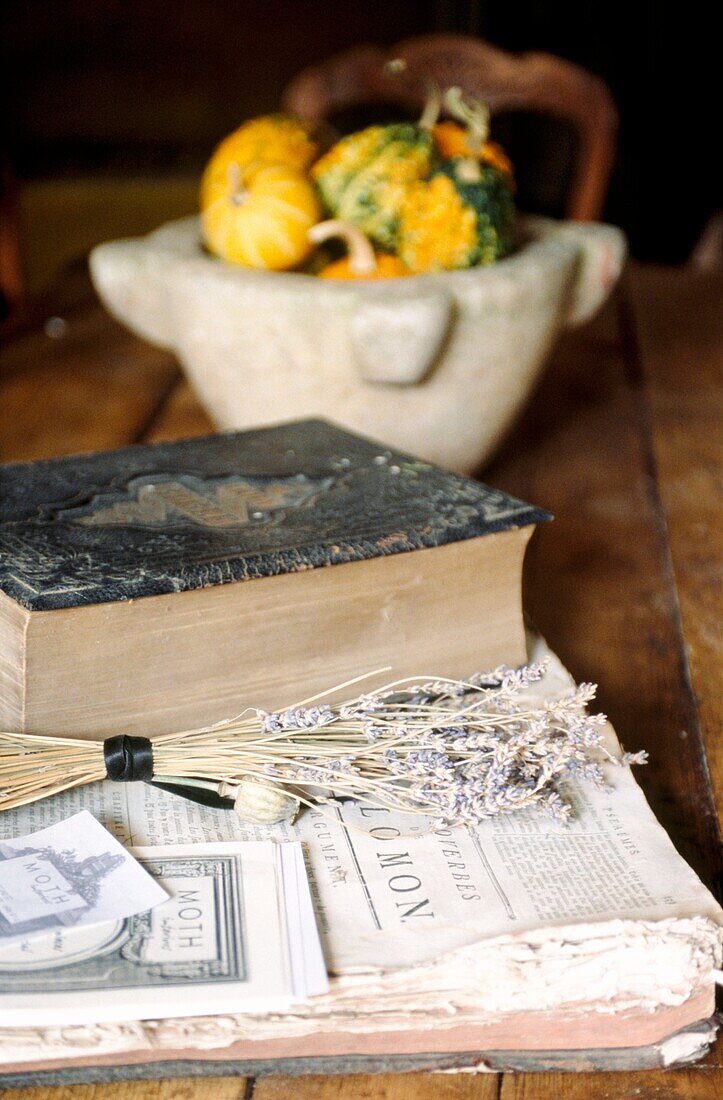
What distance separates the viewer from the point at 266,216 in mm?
839

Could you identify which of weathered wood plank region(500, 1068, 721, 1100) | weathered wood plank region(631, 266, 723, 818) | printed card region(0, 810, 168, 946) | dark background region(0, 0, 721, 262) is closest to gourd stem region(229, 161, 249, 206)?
weathered wood plank region(631, 266, 723, 818)

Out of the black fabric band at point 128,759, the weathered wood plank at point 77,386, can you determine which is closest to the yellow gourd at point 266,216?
the weathered wood plank at point 77,386

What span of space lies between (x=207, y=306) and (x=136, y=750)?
0.46 m

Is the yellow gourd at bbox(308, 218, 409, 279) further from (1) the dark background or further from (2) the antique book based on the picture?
(1) the dark background

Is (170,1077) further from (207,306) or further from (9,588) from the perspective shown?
(207,306)

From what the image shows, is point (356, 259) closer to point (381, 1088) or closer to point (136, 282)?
point (136, 282)

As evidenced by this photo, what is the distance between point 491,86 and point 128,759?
158 cm

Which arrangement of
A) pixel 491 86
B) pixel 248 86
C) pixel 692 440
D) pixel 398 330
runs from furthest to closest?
pixel 248 86, pixel 491 86, pixel 692 440, pixel 398 330

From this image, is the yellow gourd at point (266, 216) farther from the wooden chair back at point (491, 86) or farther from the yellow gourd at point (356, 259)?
the wooden chair back at point (491, 86)

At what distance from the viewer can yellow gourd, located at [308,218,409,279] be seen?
812mm

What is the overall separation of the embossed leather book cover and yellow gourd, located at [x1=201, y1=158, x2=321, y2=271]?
0.69 ft

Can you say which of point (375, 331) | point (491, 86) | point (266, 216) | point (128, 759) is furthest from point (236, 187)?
point (491, 86)

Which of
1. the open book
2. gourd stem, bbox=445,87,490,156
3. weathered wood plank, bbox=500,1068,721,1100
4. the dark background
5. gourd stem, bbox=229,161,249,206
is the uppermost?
gourd stem, bbox=445,87,490,156

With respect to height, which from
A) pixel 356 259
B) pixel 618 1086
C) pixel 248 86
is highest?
pixel 356 259
